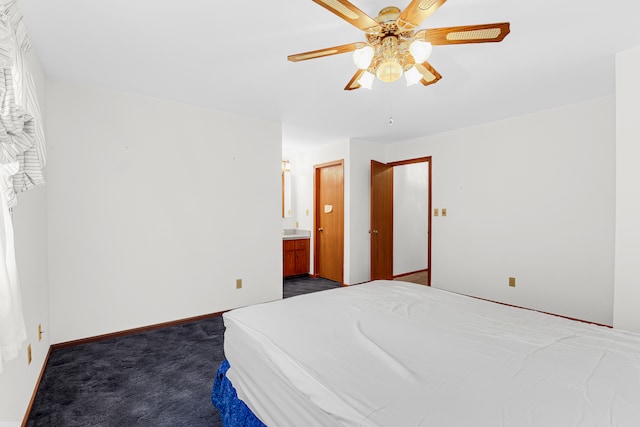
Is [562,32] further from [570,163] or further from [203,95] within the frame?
[203,95]

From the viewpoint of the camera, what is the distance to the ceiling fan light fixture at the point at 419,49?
1.66 metres

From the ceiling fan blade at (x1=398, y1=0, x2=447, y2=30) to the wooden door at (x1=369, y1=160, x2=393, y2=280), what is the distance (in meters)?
3.24

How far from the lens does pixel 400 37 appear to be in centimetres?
172

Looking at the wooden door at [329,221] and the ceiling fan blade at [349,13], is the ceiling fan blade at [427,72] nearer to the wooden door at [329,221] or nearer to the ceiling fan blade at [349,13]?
the ceiling fan blade at [349,13]

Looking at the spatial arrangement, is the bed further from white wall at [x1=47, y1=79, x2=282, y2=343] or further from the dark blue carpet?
white wall at [x1=47, y1=79, x2=282, y2=343]

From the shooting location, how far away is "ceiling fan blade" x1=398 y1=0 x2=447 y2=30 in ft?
4.57

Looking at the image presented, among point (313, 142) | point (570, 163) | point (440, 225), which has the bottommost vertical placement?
point (440, 225)

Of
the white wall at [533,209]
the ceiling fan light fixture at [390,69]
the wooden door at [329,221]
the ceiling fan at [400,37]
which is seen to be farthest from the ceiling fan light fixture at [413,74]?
the wooden door at [329,221]

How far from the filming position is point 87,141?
289 centimetres

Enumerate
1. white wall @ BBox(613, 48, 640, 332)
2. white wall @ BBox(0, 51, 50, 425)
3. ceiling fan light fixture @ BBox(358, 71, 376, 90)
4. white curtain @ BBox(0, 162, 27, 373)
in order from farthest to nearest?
white wall @ BBox(613, 48, 640, 332) < ceiling fan light fixture @ BBox(358, 71, 376, 90) < white wall @ BBox(0, 51, 50, 425) < white curtain @ BBox(0, 162, 27, 373)

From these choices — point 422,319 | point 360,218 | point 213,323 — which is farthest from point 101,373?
point 360,218

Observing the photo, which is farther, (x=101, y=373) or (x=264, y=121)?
(x=264, y=121)

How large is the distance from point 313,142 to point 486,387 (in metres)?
4.49

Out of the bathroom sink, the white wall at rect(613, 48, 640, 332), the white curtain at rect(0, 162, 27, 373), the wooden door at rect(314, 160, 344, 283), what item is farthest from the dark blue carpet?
the white wall at rect(613, 48, 640, 332)
